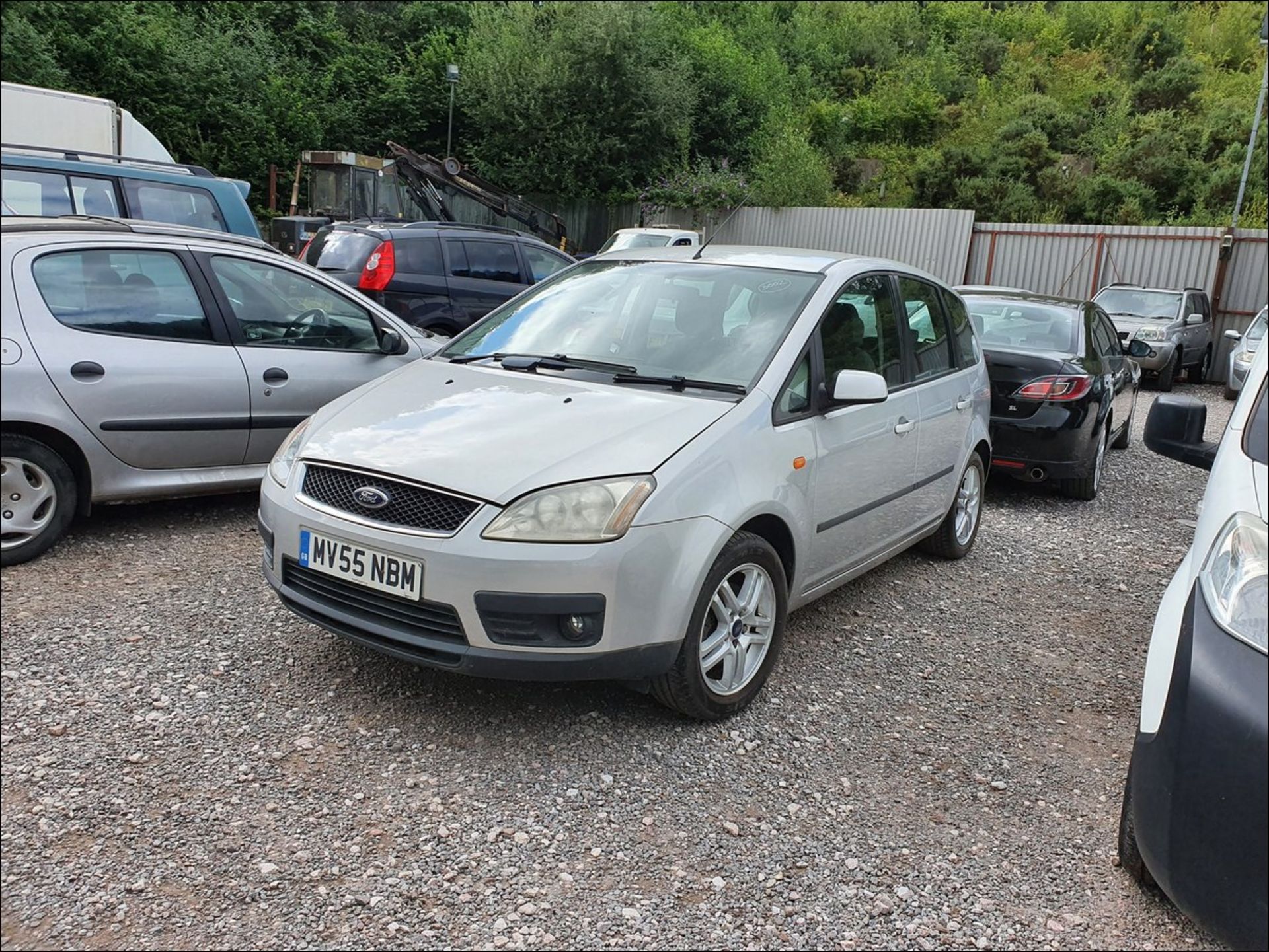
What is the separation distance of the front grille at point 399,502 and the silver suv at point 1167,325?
43.0 feet

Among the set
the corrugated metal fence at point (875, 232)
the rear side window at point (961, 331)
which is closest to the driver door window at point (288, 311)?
the rear side window at point (961, 331)

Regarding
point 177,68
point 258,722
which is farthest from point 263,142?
point 258,722

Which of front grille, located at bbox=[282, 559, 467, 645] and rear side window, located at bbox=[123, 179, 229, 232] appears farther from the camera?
rear side window, located at bbox=[123, 179, 229, 232]

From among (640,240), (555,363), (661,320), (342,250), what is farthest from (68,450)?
(640,240)

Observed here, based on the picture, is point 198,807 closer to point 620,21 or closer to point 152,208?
point 152,208

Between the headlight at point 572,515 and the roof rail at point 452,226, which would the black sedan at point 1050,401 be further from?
the roof rail at point 452,226

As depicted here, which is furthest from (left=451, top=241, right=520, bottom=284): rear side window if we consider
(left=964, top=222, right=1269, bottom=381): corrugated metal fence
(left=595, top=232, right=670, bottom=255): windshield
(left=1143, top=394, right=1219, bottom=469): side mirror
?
(left=964, top=222, right=1269, bottom=381): corrugated metal fence

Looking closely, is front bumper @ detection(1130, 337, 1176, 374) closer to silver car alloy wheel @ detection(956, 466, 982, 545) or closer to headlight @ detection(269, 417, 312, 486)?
silver car alloy wheel @ detection(956, 466, 982, 545)

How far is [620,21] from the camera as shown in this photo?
82.2ft

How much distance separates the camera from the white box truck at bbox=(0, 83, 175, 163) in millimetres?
9078

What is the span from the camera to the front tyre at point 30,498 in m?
3.96

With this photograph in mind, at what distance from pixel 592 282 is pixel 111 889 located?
292 cm

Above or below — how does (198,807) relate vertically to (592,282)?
below

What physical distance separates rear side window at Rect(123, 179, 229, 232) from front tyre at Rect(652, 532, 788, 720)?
20.7 feet
